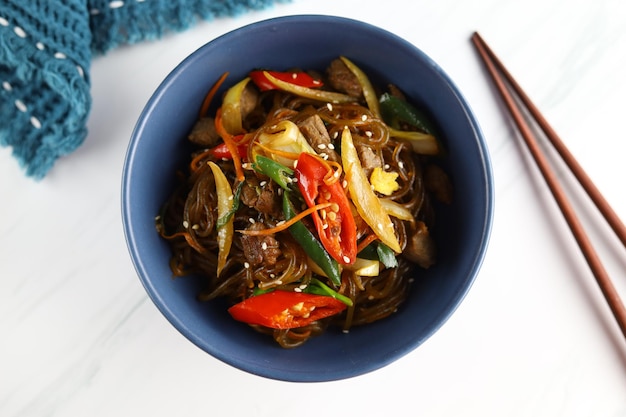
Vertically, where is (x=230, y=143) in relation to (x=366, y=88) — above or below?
below

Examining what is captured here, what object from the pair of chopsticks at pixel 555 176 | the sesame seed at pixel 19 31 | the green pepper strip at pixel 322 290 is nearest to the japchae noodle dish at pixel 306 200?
the green pepper strip at pixel 322 290

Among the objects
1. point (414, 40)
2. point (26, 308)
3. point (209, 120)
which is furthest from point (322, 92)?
point (26, 308)

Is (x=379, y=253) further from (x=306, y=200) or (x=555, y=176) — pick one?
(x=555, y=176)

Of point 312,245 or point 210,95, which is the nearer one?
point 312,245

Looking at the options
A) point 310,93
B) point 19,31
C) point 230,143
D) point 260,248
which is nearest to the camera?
point 260,248

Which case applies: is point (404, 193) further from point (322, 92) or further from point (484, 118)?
point (484, 118)

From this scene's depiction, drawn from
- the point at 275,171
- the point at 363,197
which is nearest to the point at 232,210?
the point at 275,171
